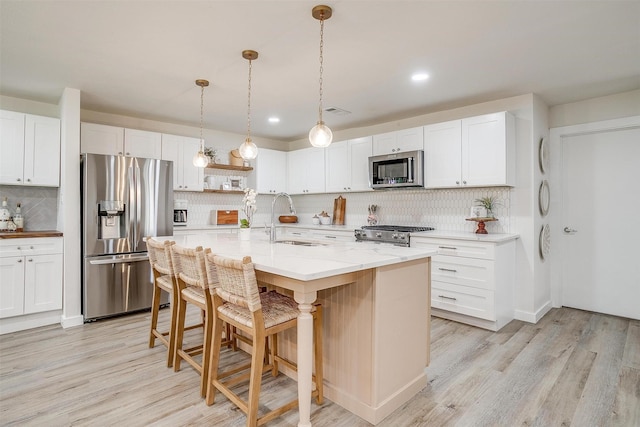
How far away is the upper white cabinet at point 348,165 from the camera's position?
4.99 metres

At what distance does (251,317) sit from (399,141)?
11.1 feet

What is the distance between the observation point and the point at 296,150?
6250 millimetres

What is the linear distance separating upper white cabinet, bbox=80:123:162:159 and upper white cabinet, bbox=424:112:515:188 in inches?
140

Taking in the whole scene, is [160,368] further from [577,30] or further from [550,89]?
[550,89]

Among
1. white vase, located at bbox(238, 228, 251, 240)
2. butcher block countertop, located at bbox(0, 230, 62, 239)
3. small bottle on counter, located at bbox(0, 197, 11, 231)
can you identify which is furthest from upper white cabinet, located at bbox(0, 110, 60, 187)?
white vase, located at bbox(238, 228, 251, 240)

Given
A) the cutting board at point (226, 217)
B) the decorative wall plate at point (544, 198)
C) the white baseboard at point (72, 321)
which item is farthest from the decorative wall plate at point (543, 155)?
the white baseboard at point (72, 321)

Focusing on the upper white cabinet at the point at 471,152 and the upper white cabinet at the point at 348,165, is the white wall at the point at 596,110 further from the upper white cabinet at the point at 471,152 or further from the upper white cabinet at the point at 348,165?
the upper white cabinet at the point at 348,165

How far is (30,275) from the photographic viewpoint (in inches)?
138

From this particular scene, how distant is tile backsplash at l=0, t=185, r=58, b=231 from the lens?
3936 millimetres

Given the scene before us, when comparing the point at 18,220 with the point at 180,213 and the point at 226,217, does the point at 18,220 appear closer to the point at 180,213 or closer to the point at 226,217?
the point at 180,213

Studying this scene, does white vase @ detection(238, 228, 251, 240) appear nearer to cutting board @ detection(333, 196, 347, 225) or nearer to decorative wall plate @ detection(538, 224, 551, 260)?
cutting board @ detection(333, 196, 347, 225)

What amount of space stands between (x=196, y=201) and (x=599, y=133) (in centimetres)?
536

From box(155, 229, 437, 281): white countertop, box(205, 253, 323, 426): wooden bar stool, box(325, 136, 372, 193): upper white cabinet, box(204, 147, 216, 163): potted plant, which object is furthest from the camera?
box(204, 147, 216, 163): potted plant

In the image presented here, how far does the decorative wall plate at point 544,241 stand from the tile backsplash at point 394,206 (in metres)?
0.39
